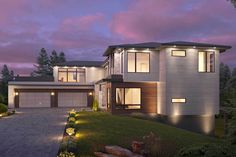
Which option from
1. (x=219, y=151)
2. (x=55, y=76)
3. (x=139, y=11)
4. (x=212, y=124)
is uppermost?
(x=139, y=11)

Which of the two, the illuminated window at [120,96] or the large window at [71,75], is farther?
the large window at [71,75]

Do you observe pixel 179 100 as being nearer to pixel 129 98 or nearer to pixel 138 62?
pixel 129 98

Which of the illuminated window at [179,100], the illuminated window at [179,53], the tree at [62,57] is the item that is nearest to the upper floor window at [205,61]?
the illuminated window at [179,53]

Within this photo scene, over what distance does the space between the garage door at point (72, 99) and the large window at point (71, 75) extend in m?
2.54

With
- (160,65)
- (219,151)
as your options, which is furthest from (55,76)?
(219,151)

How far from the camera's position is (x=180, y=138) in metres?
13.2

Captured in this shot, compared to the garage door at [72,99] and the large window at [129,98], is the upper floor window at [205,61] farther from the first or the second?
the garage door at [72,99]

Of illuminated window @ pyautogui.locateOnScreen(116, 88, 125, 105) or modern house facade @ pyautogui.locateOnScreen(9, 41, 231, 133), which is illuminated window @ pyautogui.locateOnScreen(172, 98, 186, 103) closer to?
modern house facade @ pyautogui.locateOnScreen(9, 41, 231, 133)

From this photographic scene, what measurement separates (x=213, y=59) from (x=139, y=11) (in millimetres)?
8020

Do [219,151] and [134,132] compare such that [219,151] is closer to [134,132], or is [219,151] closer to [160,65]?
[134,132]

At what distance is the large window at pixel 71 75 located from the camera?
4072 centimetres

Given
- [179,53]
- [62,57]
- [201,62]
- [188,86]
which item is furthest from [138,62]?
[62,57]

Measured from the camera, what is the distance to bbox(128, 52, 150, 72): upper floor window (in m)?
24.6

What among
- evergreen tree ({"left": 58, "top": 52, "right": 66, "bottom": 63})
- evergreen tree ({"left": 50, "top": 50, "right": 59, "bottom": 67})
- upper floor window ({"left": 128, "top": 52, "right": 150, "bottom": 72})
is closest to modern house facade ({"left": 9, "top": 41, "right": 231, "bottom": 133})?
upper floor window ({"left": 128, "top": 52, "right": 150, "bottom": 72})
